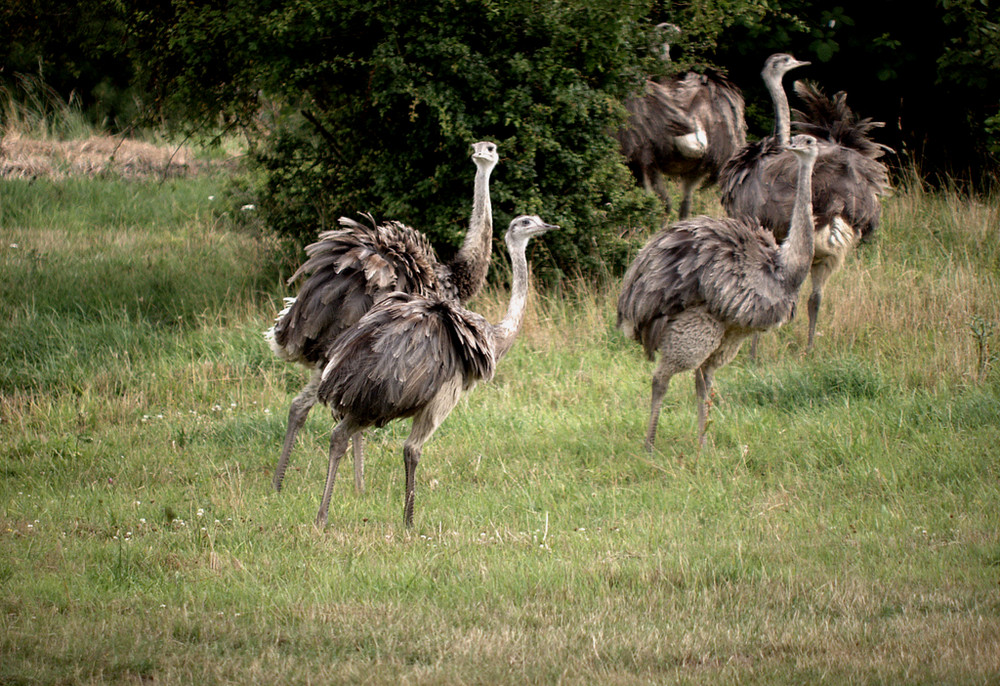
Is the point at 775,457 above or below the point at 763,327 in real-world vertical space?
below

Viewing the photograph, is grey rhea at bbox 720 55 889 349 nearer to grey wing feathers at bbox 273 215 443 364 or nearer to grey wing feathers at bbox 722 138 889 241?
grey wing feathers at bbox 722 138 889 241

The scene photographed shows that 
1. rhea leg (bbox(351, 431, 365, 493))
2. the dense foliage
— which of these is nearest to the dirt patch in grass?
the dense foliage

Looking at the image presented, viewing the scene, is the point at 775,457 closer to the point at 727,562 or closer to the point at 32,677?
the point at 727,562

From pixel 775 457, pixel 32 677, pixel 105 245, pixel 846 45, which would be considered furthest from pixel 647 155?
pixel 32 677

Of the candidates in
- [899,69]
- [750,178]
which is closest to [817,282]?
[750,178]

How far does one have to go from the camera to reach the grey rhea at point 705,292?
24.8ft

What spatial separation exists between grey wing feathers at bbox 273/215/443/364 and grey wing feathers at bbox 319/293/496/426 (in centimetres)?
69

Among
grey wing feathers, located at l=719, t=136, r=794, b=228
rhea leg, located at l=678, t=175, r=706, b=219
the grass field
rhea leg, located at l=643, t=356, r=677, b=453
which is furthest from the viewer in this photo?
rhea leg, located at l=678, t=175, r=706, b=219

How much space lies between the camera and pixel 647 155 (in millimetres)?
12234

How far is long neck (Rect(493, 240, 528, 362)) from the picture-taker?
22.8ft

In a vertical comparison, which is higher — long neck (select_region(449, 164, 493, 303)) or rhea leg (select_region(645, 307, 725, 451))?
long neck (select_region(449, 164, 493, 303))

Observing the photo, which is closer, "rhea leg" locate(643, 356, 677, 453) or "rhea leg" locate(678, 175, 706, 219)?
"rhea leg" locate(643, 356, 677, 453)

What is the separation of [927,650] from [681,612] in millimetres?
1072

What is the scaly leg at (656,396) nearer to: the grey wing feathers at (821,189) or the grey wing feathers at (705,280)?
the grey wing feathers at (705,280)
